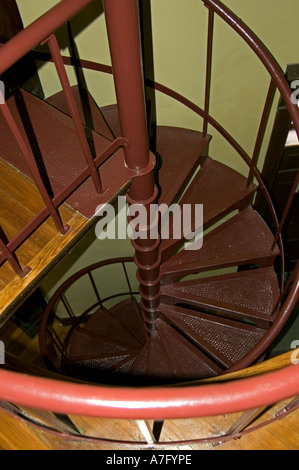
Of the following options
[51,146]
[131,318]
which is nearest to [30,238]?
[51,146]

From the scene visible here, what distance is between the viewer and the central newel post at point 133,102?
4.48 ft

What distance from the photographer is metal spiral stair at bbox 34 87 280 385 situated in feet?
9.24

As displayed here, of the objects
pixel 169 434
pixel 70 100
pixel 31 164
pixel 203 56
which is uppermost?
pixel 203 56

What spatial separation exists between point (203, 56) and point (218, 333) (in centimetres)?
208

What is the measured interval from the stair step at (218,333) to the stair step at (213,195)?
21.4 inches

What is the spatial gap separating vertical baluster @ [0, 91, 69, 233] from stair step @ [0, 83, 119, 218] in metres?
0.21

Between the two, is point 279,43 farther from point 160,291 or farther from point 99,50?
point 160,291

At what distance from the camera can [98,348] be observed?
4090 millimetres

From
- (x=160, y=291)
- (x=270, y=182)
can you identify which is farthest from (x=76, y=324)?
(x=270, y=182)

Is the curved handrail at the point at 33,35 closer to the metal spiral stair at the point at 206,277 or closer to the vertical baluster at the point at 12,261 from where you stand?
the vertical baluster at the point at 12,261

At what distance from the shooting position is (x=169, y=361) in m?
3.23

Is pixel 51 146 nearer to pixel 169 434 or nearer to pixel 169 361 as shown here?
pixel 169 434

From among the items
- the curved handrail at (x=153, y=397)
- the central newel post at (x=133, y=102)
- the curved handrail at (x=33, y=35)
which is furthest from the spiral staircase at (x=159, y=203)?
the curved handrail at (x=153, y=397)

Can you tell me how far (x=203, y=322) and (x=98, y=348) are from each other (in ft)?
4.67
